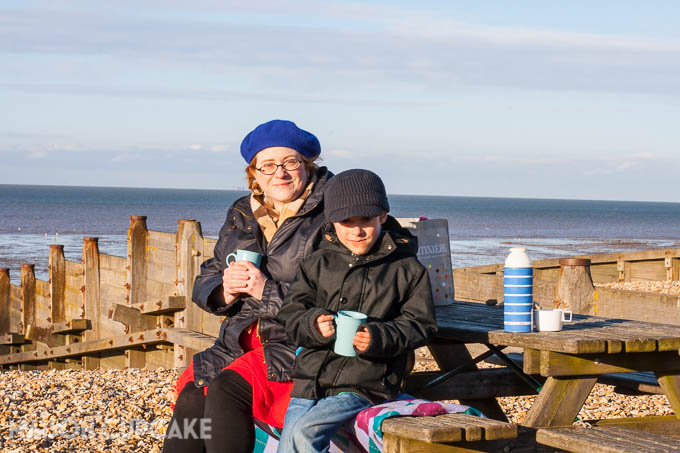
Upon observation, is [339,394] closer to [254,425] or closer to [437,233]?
[254,425]

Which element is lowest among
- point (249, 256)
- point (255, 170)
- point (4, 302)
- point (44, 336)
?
point (44, 336)

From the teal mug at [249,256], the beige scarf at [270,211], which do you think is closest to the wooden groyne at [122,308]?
the beige scarf at [270,211]

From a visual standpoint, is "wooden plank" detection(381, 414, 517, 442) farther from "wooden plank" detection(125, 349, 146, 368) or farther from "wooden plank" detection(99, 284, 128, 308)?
"wooden plank" detection(99, 284, 128, 308)

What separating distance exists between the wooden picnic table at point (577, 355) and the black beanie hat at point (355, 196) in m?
0.77

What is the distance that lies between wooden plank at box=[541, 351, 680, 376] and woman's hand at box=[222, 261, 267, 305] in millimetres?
1348

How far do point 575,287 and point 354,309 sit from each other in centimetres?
384

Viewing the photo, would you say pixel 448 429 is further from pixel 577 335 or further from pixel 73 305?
pixel 73 305

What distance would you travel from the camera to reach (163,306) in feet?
28.7

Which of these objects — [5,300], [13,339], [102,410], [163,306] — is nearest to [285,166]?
[102,410]

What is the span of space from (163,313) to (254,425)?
16.8ft

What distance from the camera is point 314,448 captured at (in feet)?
11.4

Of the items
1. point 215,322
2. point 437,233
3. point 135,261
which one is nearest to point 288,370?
point 437,233

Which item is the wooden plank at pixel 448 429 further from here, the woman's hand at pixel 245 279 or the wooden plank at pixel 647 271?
the wooden plank at pixel 647 271

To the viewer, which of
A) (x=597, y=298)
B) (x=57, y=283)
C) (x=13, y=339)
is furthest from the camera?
(x=13, y=339)
